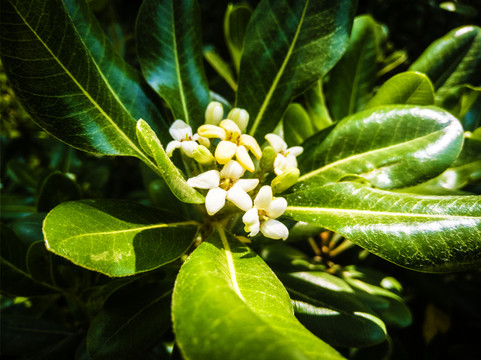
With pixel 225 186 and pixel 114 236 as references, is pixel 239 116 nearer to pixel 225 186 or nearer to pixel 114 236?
pixel 225 186

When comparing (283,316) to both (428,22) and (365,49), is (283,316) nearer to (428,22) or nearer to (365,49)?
(365,49)

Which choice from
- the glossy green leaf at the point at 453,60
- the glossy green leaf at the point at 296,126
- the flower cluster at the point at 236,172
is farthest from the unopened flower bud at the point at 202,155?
the glossy green leaf at the point at 453,60

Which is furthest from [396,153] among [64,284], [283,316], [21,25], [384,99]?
[64,284]

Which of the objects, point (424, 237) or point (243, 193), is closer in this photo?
point (424, 237)

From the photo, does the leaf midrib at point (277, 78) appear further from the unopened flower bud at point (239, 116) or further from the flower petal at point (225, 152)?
the flower petal at point (225, 152)

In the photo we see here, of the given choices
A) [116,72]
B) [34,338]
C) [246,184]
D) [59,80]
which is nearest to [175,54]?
[116,72]
